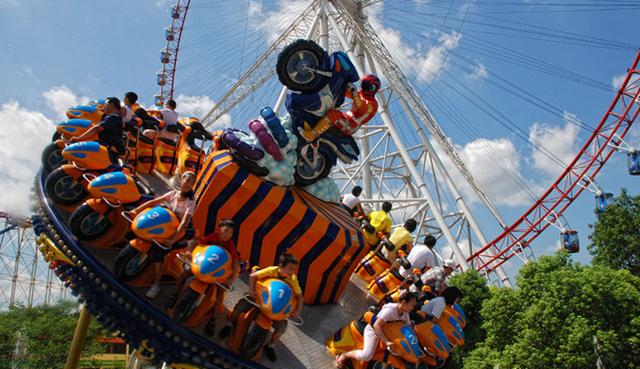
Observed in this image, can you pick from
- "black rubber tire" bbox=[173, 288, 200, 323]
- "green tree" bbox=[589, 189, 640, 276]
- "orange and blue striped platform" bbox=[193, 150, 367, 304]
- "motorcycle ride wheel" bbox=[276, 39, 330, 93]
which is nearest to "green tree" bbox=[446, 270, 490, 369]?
"green tree" bbox=[589, 189, 640, 276]

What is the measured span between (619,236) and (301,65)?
14.9 m

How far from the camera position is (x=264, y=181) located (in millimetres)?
6418

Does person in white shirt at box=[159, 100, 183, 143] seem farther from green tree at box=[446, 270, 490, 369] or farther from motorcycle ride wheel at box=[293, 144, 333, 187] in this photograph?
green tree at box=[446, 270, 490, 369]

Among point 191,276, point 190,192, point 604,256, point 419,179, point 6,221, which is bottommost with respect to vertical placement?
point 191,276

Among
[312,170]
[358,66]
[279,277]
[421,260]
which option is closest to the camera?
[279,277]

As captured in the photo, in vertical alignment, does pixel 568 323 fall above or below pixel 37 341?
below

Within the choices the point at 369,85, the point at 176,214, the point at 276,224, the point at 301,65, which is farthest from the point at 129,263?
the point at 369,85

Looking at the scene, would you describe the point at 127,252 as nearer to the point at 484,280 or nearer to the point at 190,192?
the point at 190,192

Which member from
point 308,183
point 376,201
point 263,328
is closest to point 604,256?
point 376,201

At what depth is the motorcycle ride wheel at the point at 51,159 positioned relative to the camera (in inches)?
269

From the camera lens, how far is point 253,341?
4.93 m

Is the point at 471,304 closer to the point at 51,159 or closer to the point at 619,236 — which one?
the point at 619,236

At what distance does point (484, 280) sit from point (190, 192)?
11.8 meters

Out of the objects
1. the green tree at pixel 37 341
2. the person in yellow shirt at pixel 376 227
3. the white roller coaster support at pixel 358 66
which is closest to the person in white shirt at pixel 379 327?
the person in yellow shirt at pixel 376 227
